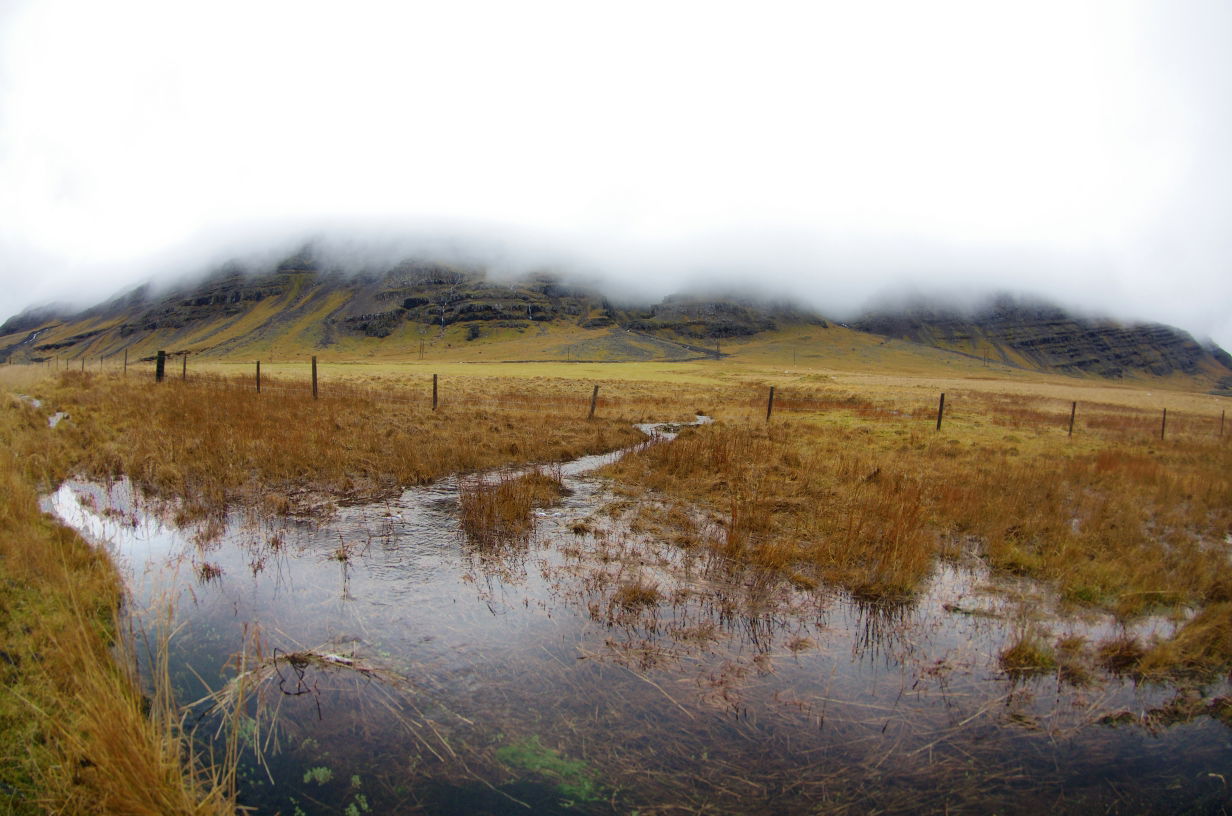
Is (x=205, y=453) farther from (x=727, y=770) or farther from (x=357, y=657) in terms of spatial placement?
(x=727, y=770)

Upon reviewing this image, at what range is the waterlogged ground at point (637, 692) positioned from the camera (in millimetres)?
4551

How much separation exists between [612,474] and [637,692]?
9.63 m

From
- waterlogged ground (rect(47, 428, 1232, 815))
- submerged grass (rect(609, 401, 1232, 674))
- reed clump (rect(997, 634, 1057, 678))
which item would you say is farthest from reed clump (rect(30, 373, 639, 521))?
reed clump (rect(997, 634, 1057, 678))

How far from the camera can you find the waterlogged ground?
455cm

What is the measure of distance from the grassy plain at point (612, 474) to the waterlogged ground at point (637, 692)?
2.01 feet

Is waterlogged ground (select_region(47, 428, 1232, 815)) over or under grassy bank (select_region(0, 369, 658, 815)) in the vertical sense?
under

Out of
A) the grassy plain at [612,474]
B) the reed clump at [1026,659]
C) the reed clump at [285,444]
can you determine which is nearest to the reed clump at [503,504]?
the grassy plain at [612,474]

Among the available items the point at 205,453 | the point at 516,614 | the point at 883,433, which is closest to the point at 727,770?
the point at 516,614

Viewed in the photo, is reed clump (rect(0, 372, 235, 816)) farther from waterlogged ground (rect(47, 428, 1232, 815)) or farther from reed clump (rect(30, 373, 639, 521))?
reed clump (rect(30, 373, 639, 521))

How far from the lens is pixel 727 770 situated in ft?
15.4

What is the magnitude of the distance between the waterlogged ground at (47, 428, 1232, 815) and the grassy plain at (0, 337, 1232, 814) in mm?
612

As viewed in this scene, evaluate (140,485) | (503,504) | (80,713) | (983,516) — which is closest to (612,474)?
(503,504)

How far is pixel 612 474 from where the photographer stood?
15.2 meters

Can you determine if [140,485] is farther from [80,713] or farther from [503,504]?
[80,713]
